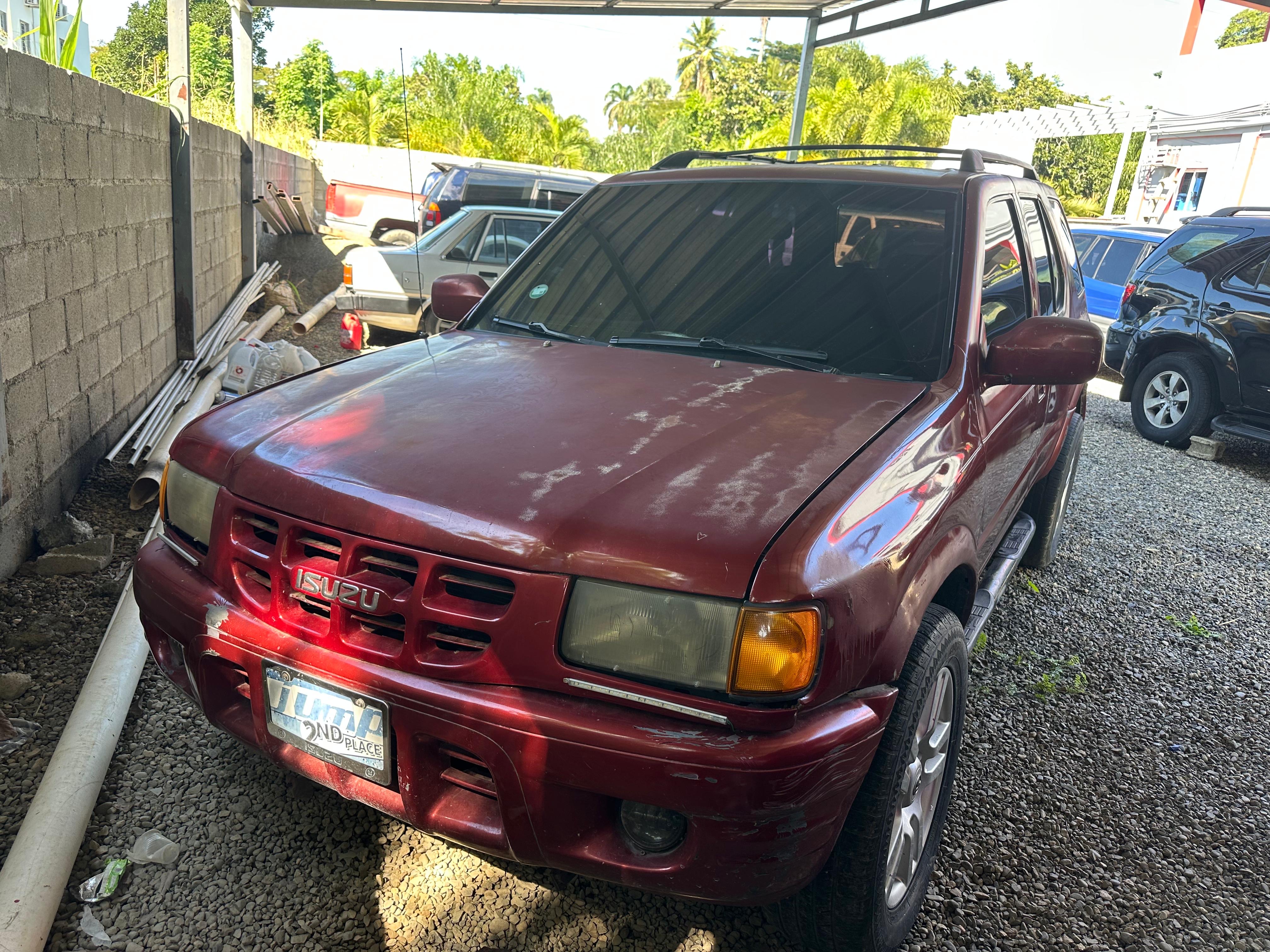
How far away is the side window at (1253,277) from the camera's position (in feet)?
23.3

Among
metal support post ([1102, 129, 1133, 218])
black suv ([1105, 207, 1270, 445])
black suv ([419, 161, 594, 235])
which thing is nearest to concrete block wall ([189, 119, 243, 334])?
black suv ([419, 161, 594, 235])

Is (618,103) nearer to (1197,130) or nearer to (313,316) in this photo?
(1197,130)

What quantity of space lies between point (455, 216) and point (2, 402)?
253 inches

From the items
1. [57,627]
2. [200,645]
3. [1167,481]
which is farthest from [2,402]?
[1167,481]

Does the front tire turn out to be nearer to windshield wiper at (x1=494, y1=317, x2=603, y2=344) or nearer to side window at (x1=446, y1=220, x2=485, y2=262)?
windshield wiper at (x1=494, y1=317, x2=603, y2=344)

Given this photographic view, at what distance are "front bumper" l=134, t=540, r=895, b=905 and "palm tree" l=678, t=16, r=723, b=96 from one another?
6767 centimetres

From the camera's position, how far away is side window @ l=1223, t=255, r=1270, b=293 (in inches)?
279

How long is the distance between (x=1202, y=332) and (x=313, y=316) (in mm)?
8308

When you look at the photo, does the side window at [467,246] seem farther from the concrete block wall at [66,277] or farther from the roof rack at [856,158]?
the roof rack at [856,158]

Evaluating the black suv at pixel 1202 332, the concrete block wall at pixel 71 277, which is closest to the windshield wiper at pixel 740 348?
the concrete block wall at pixel 71 277

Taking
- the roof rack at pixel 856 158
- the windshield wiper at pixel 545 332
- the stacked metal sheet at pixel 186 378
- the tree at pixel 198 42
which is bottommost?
the stacked metal sheet at pixel 186 378

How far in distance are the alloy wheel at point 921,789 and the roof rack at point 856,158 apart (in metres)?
1.87

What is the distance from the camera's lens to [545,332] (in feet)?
10.1

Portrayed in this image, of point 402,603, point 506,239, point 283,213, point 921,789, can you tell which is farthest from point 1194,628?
point 283,213
